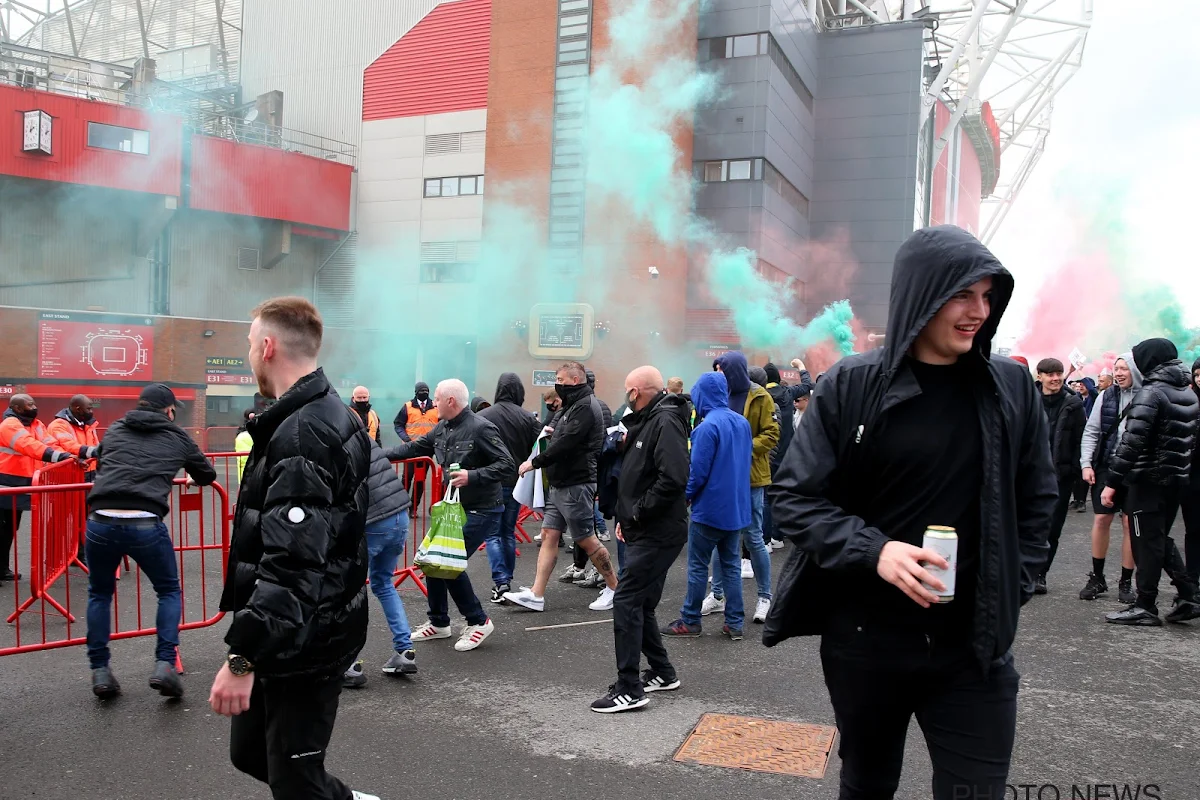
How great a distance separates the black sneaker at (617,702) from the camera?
468cm

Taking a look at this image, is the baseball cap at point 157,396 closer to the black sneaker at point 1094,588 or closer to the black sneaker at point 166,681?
the black sneaker at point 166,681

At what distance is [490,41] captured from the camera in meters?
33.4

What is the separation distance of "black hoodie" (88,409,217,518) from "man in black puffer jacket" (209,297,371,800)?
2582mm

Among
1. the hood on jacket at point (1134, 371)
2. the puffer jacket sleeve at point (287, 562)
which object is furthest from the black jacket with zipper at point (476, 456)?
the hood on jacket at point (1134, 371)

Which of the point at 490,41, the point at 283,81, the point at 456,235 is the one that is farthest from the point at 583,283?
the point at 283,81

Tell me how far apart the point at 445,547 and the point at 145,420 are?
6.25ft

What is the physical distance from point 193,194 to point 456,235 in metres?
9.62

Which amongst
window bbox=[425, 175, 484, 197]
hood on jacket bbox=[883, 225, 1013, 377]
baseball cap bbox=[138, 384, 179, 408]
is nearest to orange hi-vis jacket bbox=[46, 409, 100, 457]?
baseball cap bbox=[138, 384, 179, 408]

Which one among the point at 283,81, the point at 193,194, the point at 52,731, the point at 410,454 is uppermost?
the point at 283,81

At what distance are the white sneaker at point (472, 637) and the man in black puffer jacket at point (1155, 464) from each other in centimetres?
459

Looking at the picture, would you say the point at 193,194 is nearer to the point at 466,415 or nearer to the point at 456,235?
the point at 456,235

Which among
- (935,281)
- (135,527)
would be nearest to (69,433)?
(135,527)

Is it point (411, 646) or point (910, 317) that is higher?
point (910, 317)

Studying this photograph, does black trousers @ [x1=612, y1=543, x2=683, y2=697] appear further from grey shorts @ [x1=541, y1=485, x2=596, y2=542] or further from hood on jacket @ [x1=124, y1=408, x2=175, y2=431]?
hood on jacket @ [x1=124, y1=408, x2=175, y2=431]
